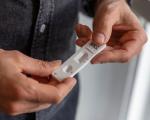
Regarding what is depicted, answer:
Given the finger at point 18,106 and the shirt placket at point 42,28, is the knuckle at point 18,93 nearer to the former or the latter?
the finger at point 18,106

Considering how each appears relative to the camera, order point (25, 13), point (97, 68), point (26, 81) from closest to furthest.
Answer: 1. point (26, 81)
2. point (25, 13)
3. point (97, 68)

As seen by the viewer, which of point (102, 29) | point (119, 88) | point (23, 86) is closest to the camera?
point (23, 86)

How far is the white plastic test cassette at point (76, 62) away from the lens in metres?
0.45

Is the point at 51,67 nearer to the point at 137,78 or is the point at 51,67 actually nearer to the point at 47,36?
the point at 47,36

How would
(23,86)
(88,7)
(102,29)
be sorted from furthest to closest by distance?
(88,7), (102,29), (23,86)

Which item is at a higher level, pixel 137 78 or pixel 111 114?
pixel 137 78

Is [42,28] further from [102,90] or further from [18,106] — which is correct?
[102,90]

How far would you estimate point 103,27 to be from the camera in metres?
0.52

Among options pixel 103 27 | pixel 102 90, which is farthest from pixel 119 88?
pixel 103 27

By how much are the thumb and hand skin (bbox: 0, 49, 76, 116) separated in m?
0.09

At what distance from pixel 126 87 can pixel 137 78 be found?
0.26 ft

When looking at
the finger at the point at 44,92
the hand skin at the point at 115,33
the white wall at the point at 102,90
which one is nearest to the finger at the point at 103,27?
the hand skin at the point at 115,33

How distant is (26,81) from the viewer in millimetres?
414

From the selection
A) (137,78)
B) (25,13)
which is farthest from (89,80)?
(25,13)
